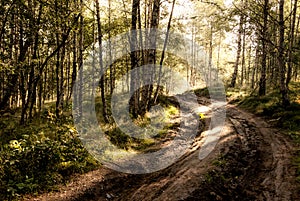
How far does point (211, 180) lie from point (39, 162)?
5.64 m

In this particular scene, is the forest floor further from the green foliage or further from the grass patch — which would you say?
the grass patch

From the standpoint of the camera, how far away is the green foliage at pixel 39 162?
7.41m

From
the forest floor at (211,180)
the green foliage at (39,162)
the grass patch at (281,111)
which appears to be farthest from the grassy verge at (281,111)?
the green foliage at (39,162)

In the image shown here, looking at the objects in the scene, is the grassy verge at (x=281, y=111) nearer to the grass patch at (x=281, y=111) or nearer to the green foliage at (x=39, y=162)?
the grass patch at (x=281, y=111)

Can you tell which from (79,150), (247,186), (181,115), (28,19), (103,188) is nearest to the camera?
(247,186)

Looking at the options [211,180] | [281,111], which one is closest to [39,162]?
[211,180]

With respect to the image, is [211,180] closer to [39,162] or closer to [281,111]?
[39,162]

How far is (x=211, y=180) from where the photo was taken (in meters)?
7.83

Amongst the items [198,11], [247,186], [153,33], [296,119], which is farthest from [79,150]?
[198,11]

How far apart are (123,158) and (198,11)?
120 ft

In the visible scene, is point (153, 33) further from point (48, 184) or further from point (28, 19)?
point (48, 184)

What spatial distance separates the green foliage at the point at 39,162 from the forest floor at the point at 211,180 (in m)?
0.43

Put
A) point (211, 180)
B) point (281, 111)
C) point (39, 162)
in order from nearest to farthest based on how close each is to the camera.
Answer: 1. point (211, 180)
2. point (39, 162)
3. point (281, 111)

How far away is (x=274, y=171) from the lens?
27.7 ft
